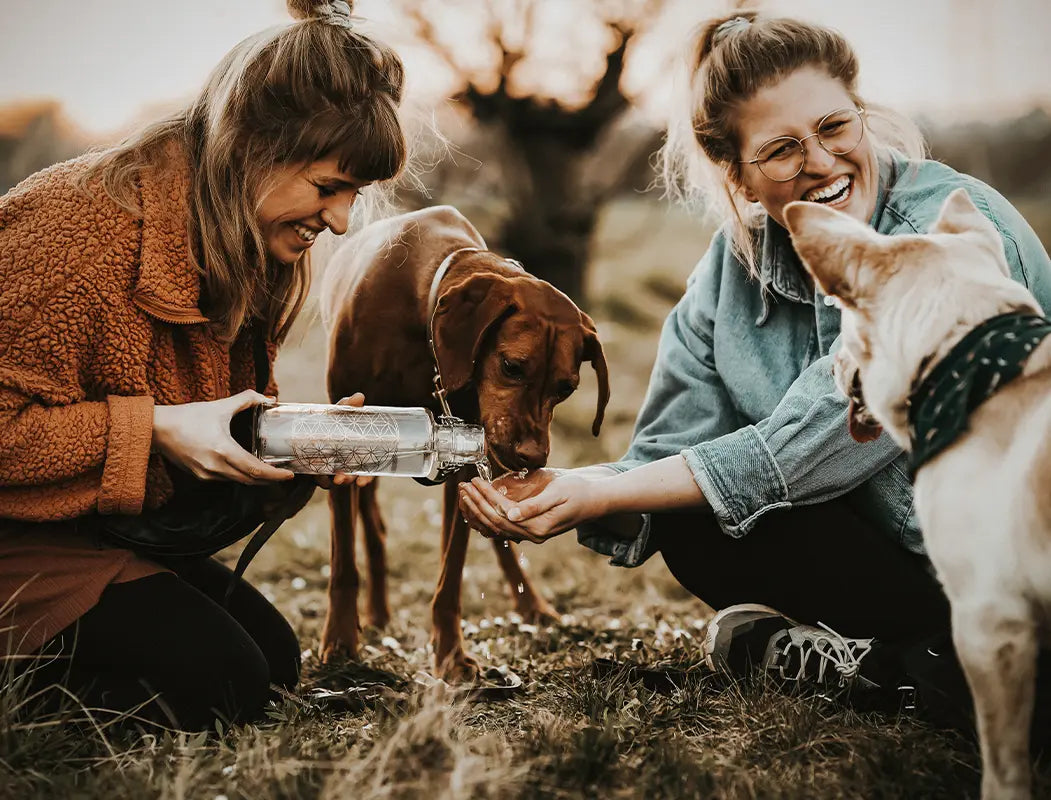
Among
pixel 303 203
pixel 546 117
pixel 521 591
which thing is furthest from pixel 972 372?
pixel 546 117

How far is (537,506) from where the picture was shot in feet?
8.81

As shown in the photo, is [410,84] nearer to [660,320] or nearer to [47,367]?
[47,367]

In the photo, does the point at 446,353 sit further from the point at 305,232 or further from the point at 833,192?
the point at 833,192

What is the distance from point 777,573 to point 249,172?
190cm

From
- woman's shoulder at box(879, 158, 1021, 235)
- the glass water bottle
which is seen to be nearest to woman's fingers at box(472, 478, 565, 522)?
the glass water bottle

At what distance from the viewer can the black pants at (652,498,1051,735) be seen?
270 cm

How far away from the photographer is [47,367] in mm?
2488

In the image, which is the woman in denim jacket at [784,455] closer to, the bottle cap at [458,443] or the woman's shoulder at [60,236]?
the bottle cap at [458,443]

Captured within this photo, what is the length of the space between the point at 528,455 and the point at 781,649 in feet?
3.16

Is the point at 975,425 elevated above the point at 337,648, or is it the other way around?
the point at 975,425

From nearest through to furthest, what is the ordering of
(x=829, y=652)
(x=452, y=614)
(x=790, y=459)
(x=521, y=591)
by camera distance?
1. (x=790, y=459)
2. (x=829, y=652)
3. (x=452, y=614)
4. (x=521, y=591)

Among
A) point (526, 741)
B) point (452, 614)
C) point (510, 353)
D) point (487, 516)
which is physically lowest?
point (452, 614)

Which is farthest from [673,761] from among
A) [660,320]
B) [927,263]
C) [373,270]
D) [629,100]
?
[660,320]

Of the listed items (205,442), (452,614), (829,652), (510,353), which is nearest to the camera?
(205,442)
